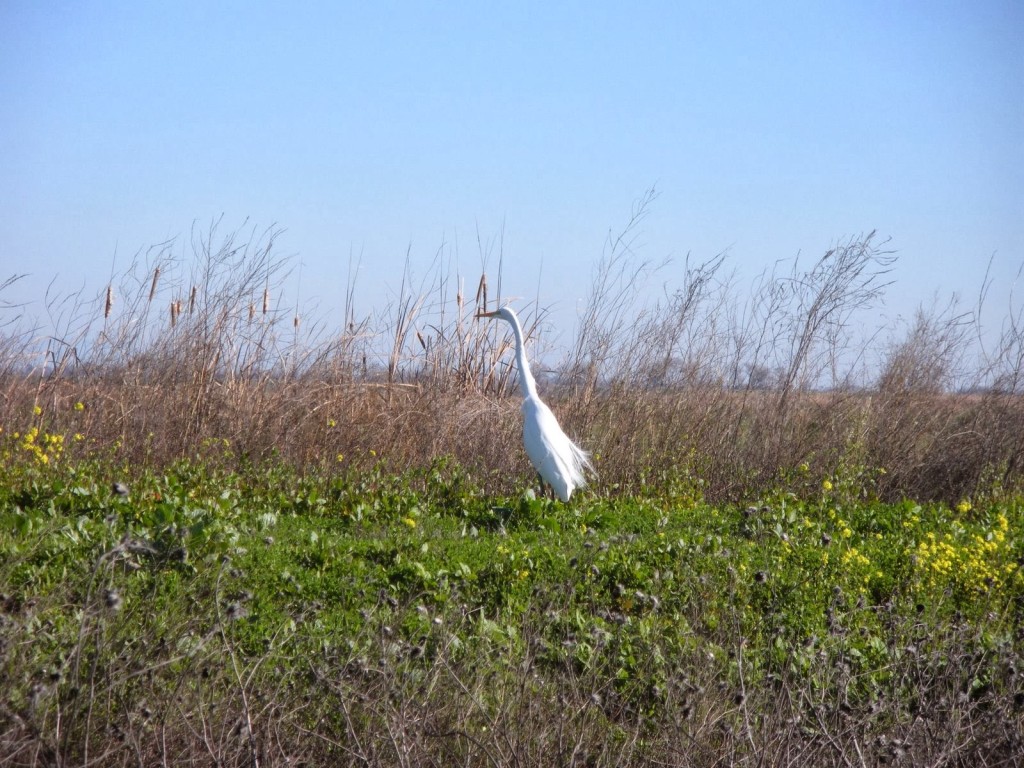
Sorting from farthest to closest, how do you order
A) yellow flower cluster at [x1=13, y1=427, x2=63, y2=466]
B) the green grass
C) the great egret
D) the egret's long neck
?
1. the egret's long neck
2. the great egret
3. yellow flower cluster at [x1=13, y1=427, x2=63, y2=466]
4. the green grass

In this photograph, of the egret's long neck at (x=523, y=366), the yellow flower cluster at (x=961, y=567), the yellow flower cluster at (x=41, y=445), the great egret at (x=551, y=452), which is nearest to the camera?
the yellow flower cluster at (x=961, y=567)

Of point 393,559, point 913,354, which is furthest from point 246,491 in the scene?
point 913,354

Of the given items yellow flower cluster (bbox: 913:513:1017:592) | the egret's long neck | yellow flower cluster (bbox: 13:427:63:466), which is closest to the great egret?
the egret's long neck

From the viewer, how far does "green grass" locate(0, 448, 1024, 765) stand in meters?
2.56

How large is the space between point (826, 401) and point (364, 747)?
6078 millimetres

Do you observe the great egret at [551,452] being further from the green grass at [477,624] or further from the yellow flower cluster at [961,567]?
the yellow flower cluster at [961,567]

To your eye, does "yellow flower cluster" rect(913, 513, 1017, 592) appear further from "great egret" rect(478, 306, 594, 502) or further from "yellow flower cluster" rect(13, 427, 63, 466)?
"yellow flower cluster" rect(13, 427, 63, 466)

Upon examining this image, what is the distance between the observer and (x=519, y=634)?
3693 mm

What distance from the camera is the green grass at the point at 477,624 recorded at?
2.56 meters

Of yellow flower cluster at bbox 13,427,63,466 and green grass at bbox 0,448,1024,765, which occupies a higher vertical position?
yellow flower cluster at bbox 13,427,63,466

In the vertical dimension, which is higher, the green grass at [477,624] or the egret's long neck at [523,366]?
the egret's long neck at [523,366]

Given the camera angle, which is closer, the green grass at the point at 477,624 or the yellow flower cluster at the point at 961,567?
the green grass at the point at 477,624

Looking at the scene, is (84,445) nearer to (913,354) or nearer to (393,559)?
(393,559)

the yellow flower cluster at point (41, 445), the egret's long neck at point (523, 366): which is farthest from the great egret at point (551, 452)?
the yellow flower cluster at point (41, 445)
